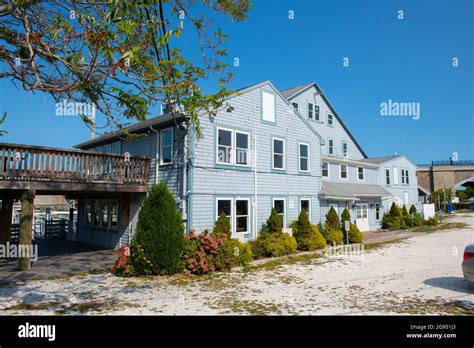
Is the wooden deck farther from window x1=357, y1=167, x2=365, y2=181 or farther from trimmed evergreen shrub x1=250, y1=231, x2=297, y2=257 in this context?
window x1=357, y1=167, x2=365, y2=181

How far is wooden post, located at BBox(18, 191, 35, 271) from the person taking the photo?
10.8 m

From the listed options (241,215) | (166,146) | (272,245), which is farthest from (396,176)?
(166,146)

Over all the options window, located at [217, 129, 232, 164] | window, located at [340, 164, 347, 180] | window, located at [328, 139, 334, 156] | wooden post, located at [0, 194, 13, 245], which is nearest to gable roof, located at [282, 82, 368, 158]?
window, located at [328, 139, 334, 156]

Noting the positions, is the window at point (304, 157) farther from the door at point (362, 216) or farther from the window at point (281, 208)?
the door at point (362, 216)

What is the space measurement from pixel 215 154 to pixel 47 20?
8636mm

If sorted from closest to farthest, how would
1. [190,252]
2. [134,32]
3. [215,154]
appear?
[134,32] → [190,252] → [215,154]

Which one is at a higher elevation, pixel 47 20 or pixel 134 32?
pixel 47 20

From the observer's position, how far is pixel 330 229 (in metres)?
18.0

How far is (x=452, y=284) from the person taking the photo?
8984 millimetres

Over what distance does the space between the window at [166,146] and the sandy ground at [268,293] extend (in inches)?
242

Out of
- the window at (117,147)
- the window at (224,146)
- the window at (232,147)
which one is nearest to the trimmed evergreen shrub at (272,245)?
the window at (232,147)
